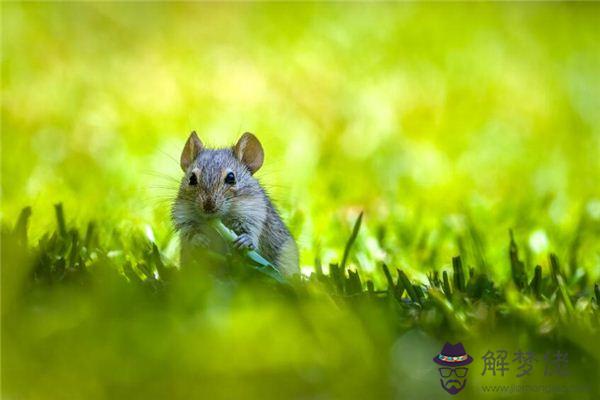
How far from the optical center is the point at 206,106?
7.27 m

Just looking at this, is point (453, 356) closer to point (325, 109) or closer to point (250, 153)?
point (250, 153)

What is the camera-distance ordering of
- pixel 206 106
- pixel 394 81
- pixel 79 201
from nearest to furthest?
pixel 79 201, pixel 206 106, pixel 394 81

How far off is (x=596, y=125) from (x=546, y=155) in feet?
2.01

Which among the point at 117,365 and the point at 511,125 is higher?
the point at 511,125

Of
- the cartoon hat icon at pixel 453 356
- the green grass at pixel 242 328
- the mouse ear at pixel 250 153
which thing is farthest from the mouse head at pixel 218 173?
the cartoon hat icon at pixel 453 356

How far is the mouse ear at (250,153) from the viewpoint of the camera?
3900mm

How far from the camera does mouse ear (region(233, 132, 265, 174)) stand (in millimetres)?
3900

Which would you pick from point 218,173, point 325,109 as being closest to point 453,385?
point 218,173

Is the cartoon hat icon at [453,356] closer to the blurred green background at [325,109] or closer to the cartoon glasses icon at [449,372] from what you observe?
the cartoon glasses icon at [449,372]

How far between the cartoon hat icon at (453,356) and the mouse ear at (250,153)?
120cm

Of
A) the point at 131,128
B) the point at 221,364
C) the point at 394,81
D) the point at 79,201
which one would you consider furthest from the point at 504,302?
the point at 394,81

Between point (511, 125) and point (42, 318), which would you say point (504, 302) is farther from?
point (511, 125)

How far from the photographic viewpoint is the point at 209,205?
145 inches

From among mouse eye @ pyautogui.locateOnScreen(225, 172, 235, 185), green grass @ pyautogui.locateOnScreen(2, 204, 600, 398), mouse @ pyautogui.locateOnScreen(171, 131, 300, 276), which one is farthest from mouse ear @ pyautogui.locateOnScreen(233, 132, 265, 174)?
green grass @ pyautogui.locateOnScreen(2, 204, 600, 398)
